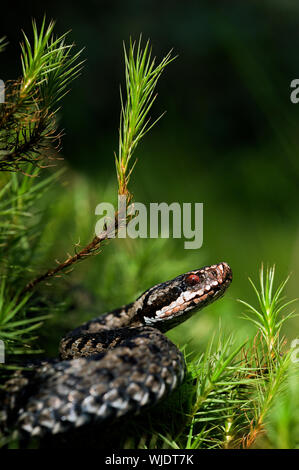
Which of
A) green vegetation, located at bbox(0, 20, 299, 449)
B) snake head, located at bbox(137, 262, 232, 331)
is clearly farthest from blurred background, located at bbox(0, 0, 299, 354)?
green vegetation, located at bbox(0, 20, 299, 449)

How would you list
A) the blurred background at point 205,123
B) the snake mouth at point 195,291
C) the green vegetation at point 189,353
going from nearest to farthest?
the green vegetation at point 189,353, the snake mouth at point 195,291, the blurred background at point 205,123

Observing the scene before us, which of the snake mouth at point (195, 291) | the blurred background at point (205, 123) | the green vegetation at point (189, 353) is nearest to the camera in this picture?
the green vegetation at point (189, 353)

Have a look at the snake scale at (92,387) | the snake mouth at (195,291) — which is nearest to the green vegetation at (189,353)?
the snake scale at (92,387)

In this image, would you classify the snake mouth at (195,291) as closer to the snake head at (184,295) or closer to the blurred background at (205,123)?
the snake head at (184,295)

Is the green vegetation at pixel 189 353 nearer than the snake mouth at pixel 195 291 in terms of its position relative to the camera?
Yes

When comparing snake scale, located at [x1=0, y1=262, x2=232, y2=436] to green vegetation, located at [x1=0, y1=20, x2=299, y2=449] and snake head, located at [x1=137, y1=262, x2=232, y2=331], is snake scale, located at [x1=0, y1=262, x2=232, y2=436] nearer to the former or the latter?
green vegetation, located at [x1=0, y1=20, x2=299, y2=449]

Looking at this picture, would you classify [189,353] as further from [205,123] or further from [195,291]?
[205,123]
